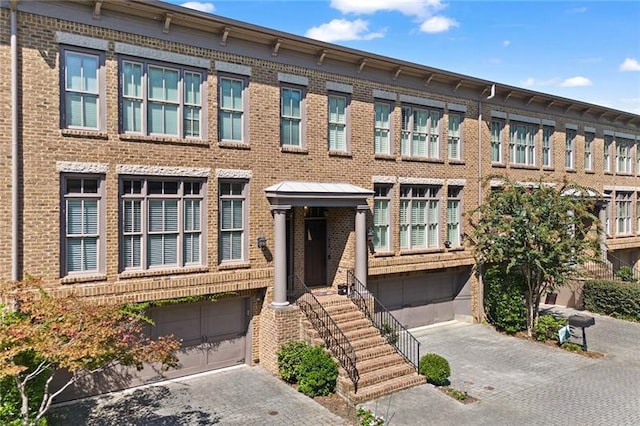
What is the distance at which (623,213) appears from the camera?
25469mm

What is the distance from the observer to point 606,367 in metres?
13.6

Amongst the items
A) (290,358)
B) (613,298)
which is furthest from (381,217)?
(613,298)

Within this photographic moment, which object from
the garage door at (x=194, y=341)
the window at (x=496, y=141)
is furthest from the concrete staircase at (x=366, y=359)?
the window at (x=496, y=141)

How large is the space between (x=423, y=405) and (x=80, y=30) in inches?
446

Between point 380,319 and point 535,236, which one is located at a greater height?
point 535,236

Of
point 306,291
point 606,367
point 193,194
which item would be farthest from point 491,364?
point 193,194

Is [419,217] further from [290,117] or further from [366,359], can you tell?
[366,359]

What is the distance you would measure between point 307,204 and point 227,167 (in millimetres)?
2398

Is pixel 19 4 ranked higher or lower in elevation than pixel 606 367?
higher

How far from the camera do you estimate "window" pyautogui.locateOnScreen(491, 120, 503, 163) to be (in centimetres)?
1917

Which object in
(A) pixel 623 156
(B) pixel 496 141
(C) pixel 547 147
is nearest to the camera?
(B) pixel 496 141

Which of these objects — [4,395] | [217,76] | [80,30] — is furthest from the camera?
[217,76]

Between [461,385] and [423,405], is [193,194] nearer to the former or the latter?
[423,405]

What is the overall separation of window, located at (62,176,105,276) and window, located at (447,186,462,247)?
12041mm
